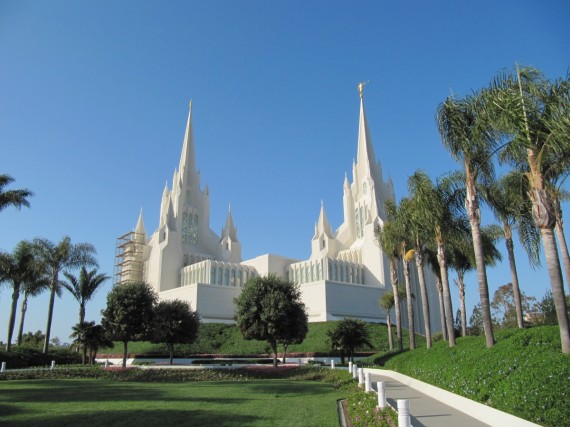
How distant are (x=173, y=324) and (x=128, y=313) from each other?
3.67m

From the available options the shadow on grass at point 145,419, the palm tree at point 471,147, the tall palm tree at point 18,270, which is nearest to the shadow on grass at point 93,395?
the shadow on grass at point 145,419

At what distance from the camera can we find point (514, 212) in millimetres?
17094

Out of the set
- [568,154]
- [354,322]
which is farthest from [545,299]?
[568,154]

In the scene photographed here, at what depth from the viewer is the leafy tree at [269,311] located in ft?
79.0

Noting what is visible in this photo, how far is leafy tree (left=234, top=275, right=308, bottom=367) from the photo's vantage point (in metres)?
24.1

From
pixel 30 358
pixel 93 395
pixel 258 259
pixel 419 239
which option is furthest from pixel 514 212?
pixel 258 259

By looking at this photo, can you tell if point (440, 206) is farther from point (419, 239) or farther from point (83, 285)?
point (83, 285)

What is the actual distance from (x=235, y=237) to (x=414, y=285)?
2662 centimetres

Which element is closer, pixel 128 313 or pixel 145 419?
pixel 145 419

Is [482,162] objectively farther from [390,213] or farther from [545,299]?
[545,299]

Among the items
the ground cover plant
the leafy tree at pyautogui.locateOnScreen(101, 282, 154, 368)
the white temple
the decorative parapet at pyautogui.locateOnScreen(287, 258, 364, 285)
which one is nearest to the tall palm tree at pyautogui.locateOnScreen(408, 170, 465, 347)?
the ground cover plant

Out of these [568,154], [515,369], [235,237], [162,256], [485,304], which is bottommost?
[515,369]

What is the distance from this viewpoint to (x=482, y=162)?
579 inches

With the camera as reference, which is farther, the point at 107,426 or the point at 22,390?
the point at 22,390
